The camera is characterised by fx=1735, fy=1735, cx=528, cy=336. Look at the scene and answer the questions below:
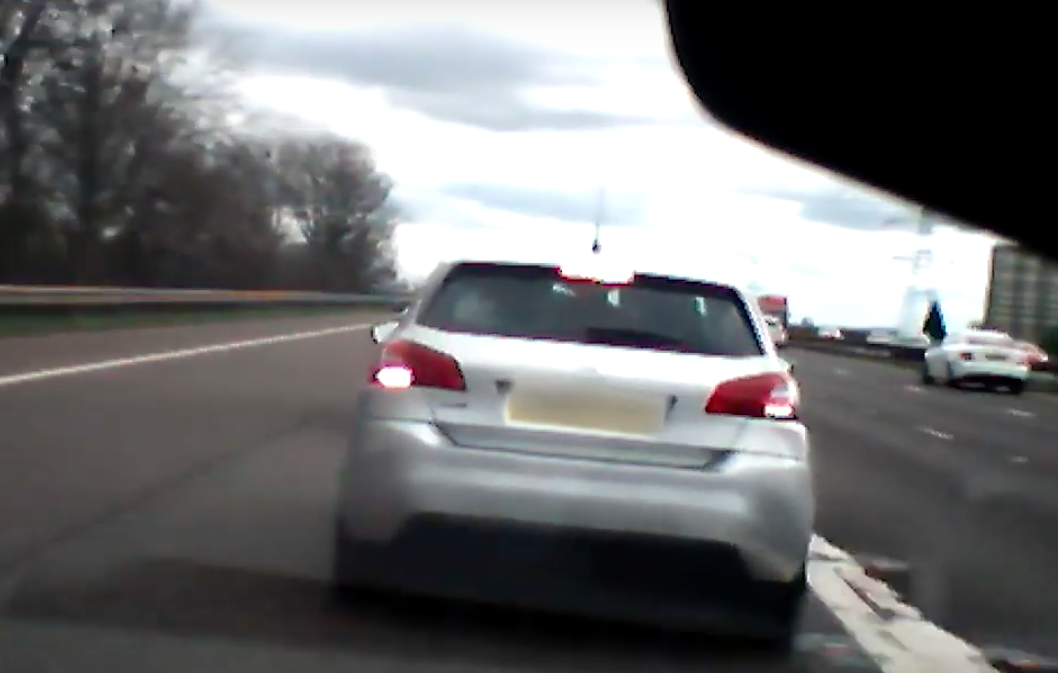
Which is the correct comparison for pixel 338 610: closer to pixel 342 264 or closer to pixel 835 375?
pixel 835 375

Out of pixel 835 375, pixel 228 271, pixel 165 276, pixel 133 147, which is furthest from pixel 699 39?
pixel 228 271

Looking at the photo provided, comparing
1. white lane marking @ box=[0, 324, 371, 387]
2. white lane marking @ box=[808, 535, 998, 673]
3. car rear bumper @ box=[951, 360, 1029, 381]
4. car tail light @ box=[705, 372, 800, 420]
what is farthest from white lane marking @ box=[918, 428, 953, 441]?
car tail light @ box=[705, 372, 800, 420]

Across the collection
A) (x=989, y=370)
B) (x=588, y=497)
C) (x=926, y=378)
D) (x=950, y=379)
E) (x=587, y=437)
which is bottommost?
(x=926, y=378)

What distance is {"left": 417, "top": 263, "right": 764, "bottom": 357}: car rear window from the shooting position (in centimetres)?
709

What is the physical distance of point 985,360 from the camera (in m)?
36.3

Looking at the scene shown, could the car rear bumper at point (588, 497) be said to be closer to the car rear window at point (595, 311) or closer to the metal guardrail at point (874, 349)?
the car rear window at point (595, 311)

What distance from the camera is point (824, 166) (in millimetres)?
10250

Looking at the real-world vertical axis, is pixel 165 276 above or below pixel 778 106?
below

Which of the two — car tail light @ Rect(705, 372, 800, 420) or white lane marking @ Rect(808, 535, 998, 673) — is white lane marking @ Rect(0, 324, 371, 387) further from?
car tail light @ Rect(705, 372, 800, 420)

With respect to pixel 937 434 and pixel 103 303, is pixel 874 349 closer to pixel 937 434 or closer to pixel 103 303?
pixel 103 303

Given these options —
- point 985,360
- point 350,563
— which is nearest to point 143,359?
point 350,563

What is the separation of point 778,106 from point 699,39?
50.9 inches

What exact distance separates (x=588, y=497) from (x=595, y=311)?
2.88 ft

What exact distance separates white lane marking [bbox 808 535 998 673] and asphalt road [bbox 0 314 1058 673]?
0.14 metres
